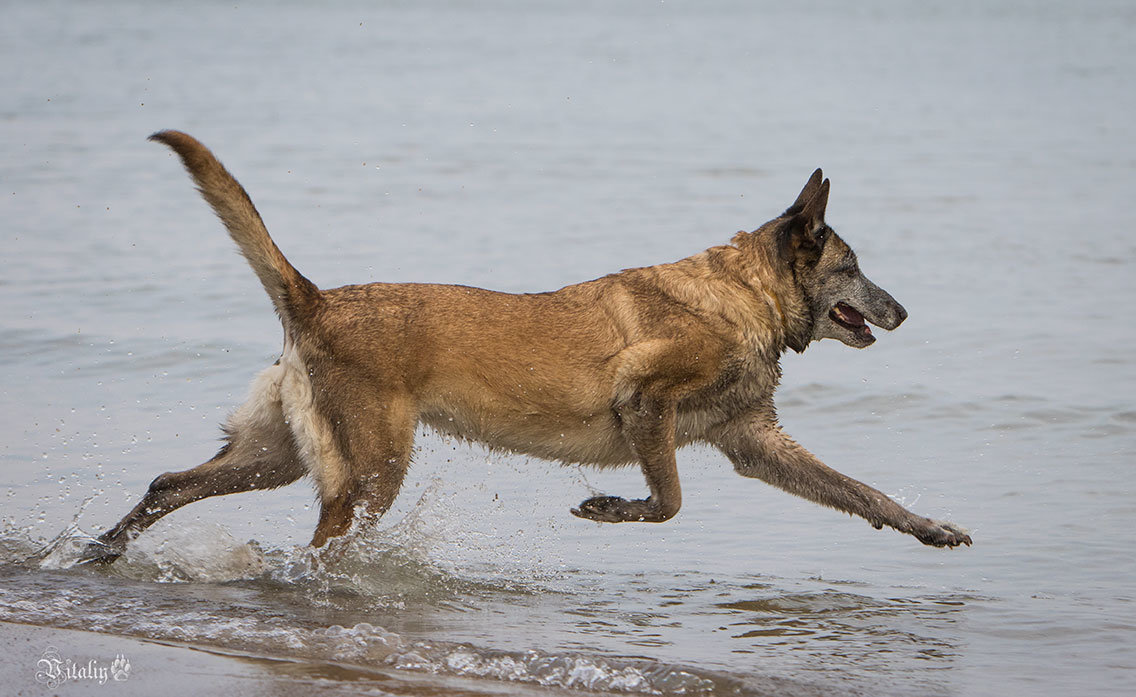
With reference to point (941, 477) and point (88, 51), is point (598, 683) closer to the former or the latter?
point (941, 477)

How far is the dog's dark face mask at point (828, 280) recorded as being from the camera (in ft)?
21.6

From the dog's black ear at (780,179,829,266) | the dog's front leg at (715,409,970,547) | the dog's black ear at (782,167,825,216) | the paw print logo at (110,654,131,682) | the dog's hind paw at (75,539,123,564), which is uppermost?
the dog's black ear at (782,167,825,216)

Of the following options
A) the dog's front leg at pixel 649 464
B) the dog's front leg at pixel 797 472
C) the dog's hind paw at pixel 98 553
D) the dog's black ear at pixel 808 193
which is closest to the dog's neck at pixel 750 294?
the dog's black ear at pixel 808 193

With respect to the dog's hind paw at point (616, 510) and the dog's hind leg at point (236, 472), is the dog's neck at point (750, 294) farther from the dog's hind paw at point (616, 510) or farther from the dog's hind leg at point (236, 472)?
the dog's hind leg at point (236, 472)

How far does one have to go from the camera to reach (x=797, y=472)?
6.79 meters

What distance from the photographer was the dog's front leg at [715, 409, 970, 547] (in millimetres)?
6711

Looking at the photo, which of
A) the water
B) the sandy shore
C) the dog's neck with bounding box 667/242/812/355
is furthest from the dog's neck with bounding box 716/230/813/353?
the sandy shore

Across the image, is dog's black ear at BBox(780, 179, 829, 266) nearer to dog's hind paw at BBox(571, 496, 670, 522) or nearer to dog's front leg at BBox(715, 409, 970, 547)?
dog's front leg at BBox(715, 409, 970, 547)

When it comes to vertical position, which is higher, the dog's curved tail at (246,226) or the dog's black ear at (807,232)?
the dog's black ear at (807,232)

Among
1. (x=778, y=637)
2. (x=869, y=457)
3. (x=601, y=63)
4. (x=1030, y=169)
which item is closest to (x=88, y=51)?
(x=601, y=63)

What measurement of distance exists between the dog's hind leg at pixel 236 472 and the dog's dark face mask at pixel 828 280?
2.50m

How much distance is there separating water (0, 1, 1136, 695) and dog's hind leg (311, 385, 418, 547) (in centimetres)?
33

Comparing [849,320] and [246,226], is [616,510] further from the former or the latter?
[246,226]

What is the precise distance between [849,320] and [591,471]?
2.28 meters
